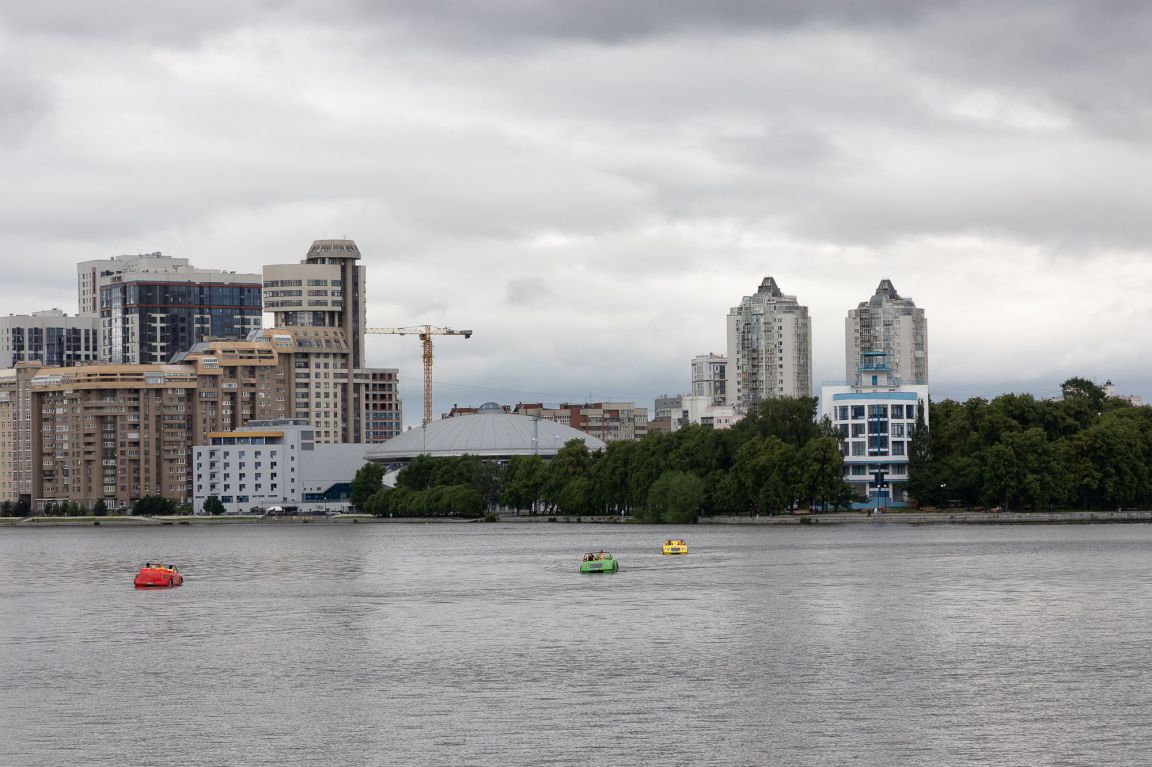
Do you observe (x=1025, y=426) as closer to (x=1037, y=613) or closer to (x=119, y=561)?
(x=119, y=561)

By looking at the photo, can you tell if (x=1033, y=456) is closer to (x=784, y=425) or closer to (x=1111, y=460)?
(x=1111, y=460)

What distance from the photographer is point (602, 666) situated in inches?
2223

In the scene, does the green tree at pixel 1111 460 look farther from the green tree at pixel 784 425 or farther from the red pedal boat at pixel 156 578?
the red pedal boat at pixel 156 578

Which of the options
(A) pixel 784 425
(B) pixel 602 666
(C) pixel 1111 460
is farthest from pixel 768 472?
(B) pixel 602 666

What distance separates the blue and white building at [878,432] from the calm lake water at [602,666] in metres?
74.8

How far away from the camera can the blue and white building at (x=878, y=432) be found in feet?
602

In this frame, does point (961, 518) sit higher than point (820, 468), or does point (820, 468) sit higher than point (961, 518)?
point (820, 468)

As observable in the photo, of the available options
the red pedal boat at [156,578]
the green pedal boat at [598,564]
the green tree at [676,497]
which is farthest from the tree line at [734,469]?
the red pedal boat at [156,578]

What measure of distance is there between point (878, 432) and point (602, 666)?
13133cm

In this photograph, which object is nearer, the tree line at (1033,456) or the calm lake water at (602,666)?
the calm lake water at (602,666)

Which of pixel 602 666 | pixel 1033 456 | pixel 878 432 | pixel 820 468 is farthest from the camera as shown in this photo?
pixel 878 432

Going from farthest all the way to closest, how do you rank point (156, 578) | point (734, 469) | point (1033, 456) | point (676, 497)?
point (676, 497) → point (734, 469) → point (1033, 456) → point (156, 578)

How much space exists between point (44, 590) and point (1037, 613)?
2352 inches

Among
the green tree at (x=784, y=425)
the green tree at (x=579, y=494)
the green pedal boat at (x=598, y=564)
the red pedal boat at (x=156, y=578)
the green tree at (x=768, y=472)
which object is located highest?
the green tree at (x=784, y=425)
